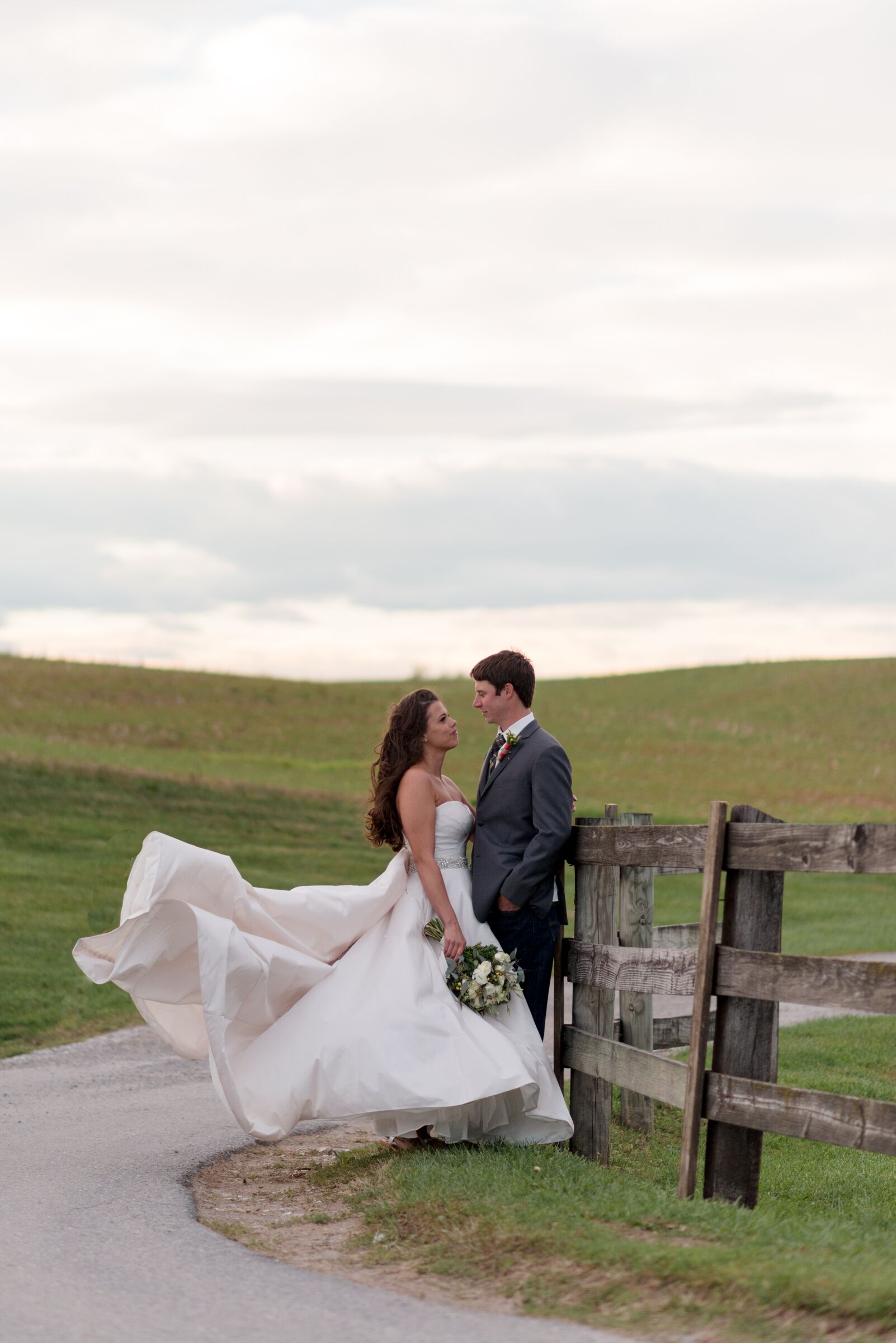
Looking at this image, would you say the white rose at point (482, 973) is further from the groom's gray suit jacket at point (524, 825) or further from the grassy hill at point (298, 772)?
the grassy hill at point (298, 772)

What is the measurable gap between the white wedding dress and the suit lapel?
21 cm

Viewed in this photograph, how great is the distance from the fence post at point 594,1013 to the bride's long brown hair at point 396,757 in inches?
42.2

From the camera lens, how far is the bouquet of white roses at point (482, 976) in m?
6.98

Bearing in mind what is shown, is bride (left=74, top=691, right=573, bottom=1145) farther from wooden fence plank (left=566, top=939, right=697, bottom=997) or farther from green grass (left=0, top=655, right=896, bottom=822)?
green grass (left=0, top=655, right=896, bottom=822)

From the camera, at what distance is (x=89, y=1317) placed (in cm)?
484

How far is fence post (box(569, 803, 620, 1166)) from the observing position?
24.8ft

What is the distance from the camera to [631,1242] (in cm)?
512

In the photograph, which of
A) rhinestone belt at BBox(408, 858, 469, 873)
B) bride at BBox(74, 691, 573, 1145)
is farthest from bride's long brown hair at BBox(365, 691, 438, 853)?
rhinestone belt at BBox(408, 858, 469, 873)

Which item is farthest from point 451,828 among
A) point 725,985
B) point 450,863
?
point 725,985

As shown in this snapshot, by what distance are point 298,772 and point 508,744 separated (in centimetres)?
3374

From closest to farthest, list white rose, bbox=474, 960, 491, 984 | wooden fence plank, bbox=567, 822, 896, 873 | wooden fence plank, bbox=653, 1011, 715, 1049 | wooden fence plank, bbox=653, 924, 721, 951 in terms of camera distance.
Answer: wooden fence plank, bbox=567, 822, 896, 873
white rose, bbox=474, 960, 491, 984
wooden fence plank, bbox=653, 1011, 715, 1049
wooden fence plank, bbox=653, 924, 721, 951

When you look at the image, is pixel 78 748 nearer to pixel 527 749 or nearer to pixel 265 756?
pixel 265 756

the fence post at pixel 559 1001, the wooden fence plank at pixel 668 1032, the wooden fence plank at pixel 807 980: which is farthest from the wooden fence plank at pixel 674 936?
the wooden fence plank at pixel 807 980

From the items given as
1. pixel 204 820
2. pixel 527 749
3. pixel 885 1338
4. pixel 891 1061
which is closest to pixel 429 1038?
pixel 527 749
